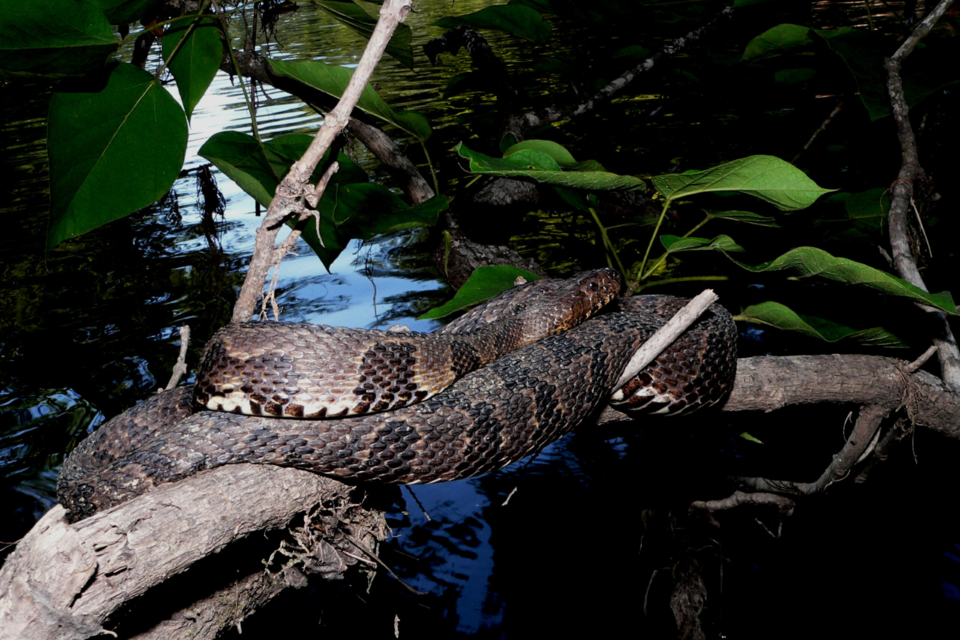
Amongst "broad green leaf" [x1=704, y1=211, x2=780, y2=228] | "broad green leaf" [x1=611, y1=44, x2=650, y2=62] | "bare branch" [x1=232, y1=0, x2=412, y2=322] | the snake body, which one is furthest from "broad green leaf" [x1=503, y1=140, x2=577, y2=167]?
"broad green leaf" [x1=611, y1=44, x2=650, y2=62]

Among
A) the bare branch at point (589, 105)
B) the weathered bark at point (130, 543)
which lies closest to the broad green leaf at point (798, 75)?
the bare branch at point (589, 105)

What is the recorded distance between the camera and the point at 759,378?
284cm

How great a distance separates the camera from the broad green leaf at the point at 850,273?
211cm

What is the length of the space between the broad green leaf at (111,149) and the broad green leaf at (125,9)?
284 mm

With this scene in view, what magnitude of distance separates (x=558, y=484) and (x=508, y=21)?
9.10 ft

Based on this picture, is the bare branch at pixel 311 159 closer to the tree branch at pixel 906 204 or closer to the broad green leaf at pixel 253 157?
the broad green leaf at pixel 253 157

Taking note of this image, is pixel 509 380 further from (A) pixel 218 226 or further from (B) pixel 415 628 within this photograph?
(A) pixel 218 226

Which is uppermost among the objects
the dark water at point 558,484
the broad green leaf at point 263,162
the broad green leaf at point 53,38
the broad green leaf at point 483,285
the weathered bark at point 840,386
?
the broad green leaf at point 53,38

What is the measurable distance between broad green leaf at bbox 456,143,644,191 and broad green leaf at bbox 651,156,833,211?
250 millimetres

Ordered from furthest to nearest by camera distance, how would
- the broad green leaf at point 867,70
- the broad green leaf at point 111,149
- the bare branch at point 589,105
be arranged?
the bare branch at point 589,105 → the broad green leaf at point 867,70 → the broad green leaf at point 111,149

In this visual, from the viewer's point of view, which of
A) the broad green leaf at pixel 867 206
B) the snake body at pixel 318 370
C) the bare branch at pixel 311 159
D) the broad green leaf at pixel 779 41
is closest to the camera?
the bare branch at pixel 311 159

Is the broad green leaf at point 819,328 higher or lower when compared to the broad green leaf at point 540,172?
lower

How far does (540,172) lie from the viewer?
92.9 inches

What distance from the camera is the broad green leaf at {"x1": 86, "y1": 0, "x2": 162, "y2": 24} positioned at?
7.11ft
